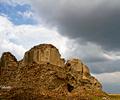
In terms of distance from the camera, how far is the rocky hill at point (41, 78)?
81.9 metres

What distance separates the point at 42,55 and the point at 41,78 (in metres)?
7.86

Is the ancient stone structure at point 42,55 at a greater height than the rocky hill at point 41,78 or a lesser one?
greater

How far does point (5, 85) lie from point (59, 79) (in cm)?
1422

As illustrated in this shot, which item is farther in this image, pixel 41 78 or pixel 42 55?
pixel 42 55

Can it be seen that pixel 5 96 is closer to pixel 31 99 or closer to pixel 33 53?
pixel 31 99

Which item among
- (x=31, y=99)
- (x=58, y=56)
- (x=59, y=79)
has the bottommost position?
(x=31, y=99)

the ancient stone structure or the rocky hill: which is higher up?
the ancient stone structure

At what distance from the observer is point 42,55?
9131 centimetres

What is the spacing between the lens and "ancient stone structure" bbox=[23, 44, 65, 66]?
90.9 metres

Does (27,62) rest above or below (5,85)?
above

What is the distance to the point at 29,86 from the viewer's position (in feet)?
276

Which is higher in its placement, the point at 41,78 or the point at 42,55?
the point at 42,55

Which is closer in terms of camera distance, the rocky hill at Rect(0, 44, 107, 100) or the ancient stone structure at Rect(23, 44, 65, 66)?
the rocky hill at Rect(0, 44, 107, 100)

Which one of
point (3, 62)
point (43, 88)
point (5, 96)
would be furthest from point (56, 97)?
point (3, 62)
